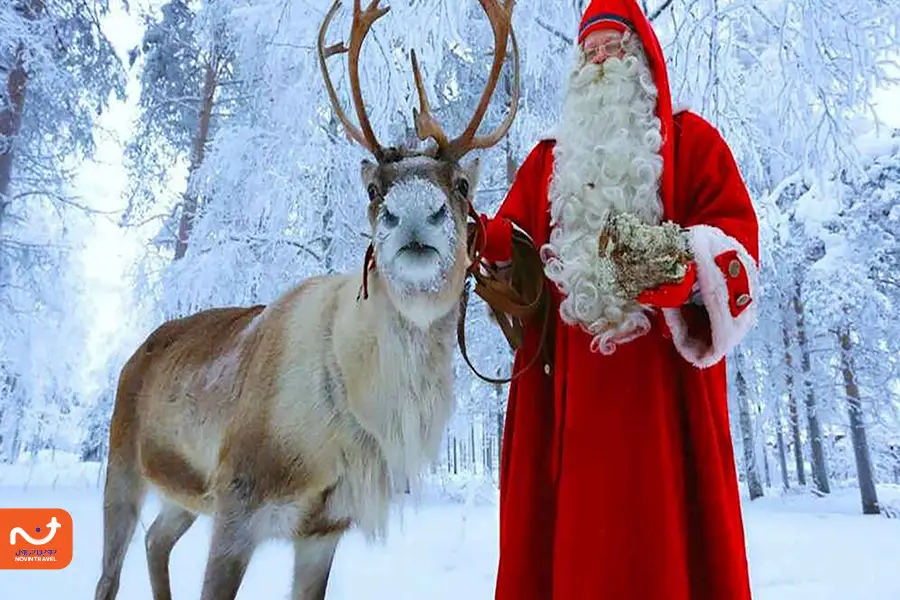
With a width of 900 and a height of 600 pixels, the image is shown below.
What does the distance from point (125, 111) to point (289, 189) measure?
482 cm

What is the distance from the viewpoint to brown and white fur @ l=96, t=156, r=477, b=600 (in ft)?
6.26

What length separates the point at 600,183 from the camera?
1.84 metres

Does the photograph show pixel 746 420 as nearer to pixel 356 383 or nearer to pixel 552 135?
pixel 552 135

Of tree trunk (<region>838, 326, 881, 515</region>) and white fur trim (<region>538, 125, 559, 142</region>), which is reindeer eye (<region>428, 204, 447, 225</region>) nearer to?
white fur trim (<region>538, 125, 559, 142</region>)

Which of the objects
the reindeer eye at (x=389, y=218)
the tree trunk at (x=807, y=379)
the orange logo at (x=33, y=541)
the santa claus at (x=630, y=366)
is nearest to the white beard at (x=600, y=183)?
the santa claus at (x=630, y=366)

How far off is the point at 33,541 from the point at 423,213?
4.00 metres

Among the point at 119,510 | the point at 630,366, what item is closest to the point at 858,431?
the point at 630,366

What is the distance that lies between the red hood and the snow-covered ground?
1517mm

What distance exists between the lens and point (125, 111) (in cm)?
964

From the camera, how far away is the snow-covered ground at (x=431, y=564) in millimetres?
3785

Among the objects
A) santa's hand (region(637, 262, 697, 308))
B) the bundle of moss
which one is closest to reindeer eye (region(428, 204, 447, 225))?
the bundle of moss

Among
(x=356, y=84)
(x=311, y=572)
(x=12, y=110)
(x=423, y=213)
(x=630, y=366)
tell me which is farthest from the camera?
(x=12, y=110)

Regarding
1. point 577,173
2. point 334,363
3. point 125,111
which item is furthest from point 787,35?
point 125,111

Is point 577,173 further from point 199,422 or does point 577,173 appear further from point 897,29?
point 897,29
